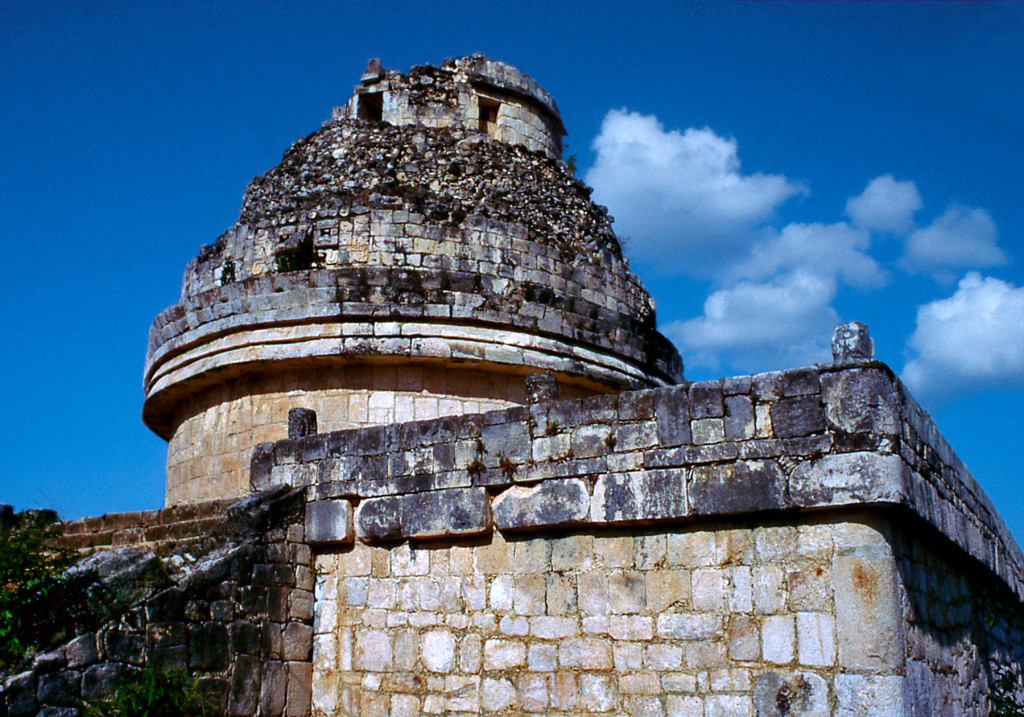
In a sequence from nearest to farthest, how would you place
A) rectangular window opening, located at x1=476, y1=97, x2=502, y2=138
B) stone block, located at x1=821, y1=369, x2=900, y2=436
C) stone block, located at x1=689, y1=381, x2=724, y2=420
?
stone block, located at x1=821, y1=369, x2=900, y2=436
stone block, located at x1=689, y1=381, x2=724, y2=420
rectangular window opening, located at x1=476, y1=97, x2=502, y2=138

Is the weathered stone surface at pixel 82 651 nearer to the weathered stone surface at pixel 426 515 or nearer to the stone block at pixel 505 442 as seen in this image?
the weathered stone surface at pixel 426 515

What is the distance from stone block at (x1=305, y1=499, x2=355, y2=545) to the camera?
320 inches

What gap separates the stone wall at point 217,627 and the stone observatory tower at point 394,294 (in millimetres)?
2616

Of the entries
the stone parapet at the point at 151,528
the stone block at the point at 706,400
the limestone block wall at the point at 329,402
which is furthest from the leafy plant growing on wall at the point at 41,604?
the stone block at the point at 706,400

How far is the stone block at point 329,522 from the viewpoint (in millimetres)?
8133

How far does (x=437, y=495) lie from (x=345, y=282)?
3.93m

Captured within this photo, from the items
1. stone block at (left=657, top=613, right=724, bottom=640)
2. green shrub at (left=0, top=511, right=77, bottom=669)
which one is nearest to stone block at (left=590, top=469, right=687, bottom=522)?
stone block at (left=657, top=613, right=724, bottom=640)

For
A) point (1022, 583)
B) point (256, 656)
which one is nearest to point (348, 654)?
point (256, 656)

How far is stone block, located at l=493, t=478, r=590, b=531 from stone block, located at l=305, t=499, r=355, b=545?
4.81 ft

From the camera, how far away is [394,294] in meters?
10.9

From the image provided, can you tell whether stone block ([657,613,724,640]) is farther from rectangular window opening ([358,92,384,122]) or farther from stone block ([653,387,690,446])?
rectangular window opening ([358,92,384,122])

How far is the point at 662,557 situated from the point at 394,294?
5257mm

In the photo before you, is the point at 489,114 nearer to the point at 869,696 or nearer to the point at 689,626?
the point at 689,626

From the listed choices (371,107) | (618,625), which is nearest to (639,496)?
(618,625)
